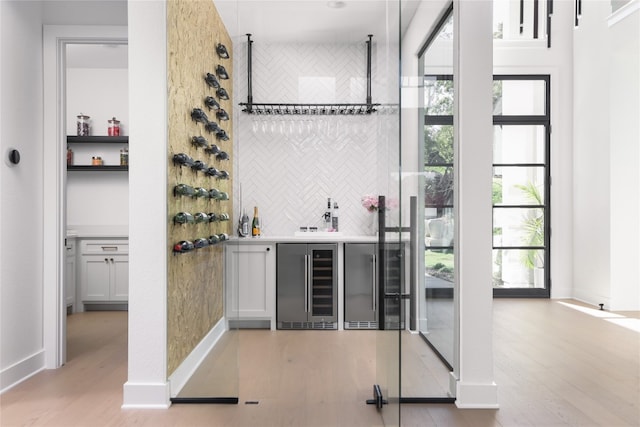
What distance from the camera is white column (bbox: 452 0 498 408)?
2551 millimetres

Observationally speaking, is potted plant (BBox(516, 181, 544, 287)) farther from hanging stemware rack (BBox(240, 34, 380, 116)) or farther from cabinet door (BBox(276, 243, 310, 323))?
cabinet door (BBox(276, 243, 310, 323))

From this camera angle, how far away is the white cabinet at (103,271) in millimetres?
5141

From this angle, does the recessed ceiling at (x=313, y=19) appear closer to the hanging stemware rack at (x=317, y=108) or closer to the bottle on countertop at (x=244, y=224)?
the hanging stemware rack at (x=317, y=108)

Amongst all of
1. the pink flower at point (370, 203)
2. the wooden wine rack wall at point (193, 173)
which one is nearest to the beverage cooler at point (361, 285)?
the pink flower at point (370, 203)

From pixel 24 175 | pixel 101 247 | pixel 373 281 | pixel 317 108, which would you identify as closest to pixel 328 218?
pixel 373 281

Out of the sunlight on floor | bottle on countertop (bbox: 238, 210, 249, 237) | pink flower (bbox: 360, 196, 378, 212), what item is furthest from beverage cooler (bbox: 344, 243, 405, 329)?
the sunlight on floor

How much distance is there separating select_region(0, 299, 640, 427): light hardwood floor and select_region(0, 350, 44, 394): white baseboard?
0.05 metres

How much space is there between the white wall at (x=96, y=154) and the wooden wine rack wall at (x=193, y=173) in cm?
296

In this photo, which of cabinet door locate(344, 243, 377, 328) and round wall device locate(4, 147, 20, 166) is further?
cabinet door locate(344, 243, 377, 328)

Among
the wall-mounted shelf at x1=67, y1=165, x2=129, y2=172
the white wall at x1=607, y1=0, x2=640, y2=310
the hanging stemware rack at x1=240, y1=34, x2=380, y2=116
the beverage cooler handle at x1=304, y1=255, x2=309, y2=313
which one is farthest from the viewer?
the wall-mounted shelf at x1=67, y1=165, x2=129, y2=172

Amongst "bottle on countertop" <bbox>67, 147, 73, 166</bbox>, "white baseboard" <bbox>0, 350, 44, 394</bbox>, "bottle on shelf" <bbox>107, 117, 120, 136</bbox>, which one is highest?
"bottle on shelf" <bbox>107, 117, 120, 136</bbox>

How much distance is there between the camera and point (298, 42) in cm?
386

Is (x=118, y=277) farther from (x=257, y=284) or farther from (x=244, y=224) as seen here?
(x=244, y=224)

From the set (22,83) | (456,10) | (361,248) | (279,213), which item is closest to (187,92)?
(22,83)
